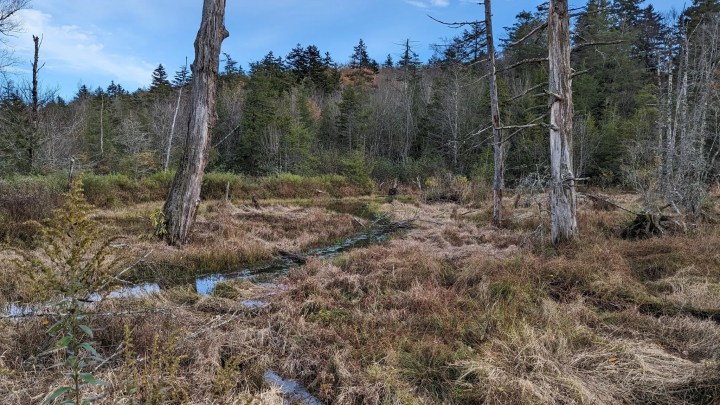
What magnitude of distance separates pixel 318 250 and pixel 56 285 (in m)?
8.58

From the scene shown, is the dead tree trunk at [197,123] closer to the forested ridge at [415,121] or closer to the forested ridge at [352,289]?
the forested ridge at [352,289]

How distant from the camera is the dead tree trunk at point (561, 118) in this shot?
312 inches

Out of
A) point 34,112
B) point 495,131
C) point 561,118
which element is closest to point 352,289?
point 561,118

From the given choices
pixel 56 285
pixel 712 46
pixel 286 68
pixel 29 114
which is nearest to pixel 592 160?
pixel 712 46

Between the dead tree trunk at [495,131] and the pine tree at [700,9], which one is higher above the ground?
the pine tree at [700,9]

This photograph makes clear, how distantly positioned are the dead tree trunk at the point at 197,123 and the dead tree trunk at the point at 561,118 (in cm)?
731

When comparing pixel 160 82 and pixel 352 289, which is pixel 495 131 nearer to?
pixel 352 289

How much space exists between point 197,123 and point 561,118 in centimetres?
802

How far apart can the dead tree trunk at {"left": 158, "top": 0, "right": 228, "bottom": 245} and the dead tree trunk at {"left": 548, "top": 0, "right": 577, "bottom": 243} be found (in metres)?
7.31

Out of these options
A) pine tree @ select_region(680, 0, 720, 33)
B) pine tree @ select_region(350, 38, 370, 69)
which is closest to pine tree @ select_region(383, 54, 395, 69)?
pine tree @ select_region(350, 38, 370, 69)

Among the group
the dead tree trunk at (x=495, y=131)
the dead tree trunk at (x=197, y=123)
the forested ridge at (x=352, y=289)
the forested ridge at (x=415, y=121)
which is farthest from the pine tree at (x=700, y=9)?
the dead tree trunk at (x=197, y=123)

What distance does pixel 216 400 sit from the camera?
130 inches

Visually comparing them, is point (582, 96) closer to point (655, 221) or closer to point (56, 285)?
point (655, 221)

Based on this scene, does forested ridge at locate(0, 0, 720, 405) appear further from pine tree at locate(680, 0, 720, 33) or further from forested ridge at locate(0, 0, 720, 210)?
pine tree at locate(680, 0, 720, 33)
